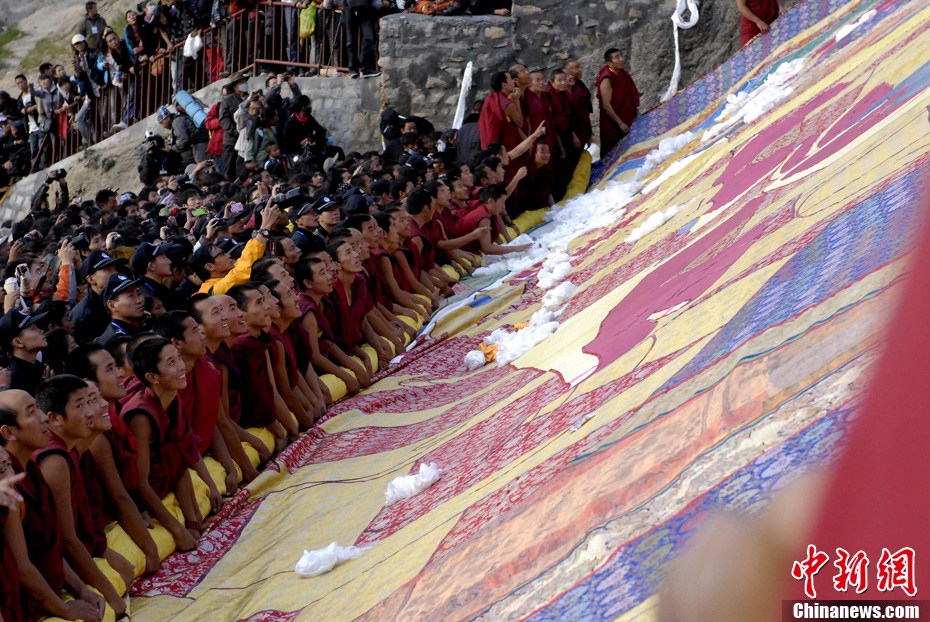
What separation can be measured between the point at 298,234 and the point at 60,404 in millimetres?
3006

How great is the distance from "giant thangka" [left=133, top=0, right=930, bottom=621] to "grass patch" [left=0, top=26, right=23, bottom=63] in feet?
60.5

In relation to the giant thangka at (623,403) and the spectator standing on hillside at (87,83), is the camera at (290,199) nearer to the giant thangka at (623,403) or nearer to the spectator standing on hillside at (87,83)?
the giant thangka at (623,403)

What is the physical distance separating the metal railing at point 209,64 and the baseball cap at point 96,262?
671 cm

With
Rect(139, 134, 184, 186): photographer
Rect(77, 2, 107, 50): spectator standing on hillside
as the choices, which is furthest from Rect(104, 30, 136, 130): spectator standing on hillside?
Rect(139, 134, 184, 186): photographer

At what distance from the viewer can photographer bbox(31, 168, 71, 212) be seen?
13.5 m

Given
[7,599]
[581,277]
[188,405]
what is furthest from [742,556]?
[581,277]

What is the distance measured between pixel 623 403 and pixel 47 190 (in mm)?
12197

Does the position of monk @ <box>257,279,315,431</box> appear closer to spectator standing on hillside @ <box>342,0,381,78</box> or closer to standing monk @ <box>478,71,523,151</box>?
standing monk @ <box>478,71,523,151</box>

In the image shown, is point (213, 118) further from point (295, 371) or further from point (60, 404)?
point (60, 404)

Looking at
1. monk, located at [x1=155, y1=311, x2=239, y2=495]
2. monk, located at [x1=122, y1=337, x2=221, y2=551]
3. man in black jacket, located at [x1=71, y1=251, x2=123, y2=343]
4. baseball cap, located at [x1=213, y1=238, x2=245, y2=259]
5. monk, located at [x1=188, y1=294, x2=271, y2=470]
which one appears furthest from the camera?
baseball cap, located at [x1=213, y1=238, x2=245, y2=259]

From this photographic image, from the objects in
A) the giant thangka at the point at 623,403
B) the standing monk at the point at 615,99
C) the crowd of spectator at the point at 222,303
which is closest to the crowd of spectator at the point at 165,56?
the crowd of spectator at the point at 222,303

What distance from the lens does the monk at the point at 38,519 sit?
3449 millimetres

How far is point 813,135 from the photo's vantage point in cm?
526

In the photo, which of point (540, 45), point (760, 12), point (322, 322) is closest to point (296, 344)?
point (322, 322)
